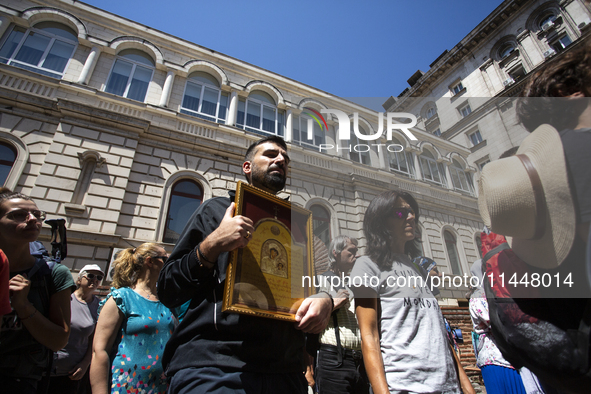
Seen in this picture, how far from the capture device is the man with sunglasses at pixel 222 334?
3.70ft

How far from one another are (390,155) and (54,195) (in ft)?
30.5

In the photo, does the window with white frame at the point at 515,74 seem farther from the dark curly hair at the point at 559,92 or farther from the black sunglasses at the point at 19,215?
the black sunglasses at the point at 19,215

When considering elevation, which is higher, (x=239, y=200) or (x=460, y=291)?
A: (x=239, y=200)

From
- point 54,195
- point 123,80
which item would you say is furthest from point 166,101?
point 54,195

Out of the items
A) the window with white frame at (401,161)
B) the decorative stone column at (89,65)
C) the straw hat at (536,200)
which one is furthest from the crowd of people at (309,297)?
the decorative stone column at (89,65)

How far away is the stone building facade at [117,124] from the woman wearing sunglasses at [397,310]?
406cm

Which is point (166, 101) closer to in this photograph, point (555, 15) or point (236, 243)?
point (236, 243)

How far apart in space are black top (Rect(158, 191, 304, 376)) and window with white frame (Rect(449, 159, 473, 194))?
1235mm

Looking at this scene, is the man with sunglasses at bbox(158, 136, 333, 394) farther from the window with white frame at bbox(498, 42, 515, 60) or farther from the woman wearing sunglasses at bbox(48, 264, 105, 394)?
the window with white frame at bbox(498, 42, 515, 60)

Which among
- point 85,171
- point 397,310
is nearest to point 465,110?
point 397,310

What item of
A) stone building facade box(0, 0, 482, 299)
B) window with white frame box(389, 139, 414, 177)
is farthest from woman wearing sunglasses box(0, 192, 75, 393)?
stone building facade box(0, 0, 482, 299)

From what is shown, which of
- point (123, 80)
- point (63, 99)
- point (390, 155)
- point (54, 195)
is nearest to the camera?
point (390, 155)

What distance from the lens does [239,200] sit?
4.16 feet

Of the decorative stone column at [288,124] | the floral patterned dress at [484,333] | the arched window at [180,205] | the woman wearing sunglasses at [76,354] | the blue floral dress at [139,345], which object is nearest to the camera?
the blue floral dress at [139,345]
